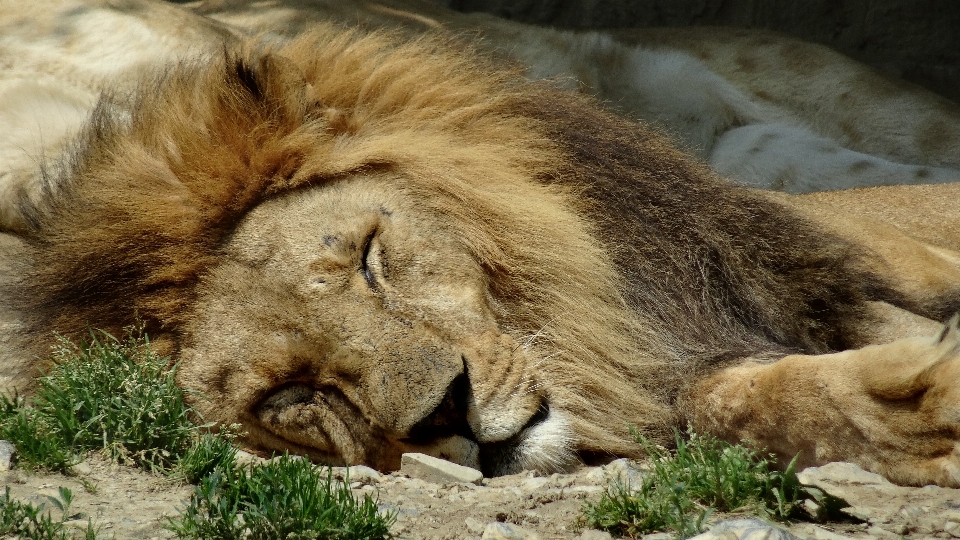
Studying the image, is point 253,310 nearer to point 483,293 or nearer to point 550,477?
point 483,293

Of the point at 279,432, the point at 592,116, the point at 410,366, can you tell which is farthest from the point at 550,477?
the point at 592,116

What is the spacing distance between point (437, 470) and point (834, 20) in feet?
22.6

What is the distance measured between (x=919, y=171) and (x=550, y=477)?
14.1ft

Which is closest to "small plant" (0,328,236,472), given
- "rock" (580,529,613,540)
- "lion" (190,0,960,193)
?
"rock" (580,529,613,540)

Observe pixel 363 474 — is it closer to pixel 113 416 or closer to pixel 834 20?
pixel 113 416

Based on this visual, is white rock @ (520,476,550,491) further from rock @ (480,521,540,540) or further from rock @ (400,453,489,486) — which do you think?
rock @ (480,521,540,540)

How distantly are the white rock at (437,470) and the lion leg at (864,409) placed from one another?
29.4 inches

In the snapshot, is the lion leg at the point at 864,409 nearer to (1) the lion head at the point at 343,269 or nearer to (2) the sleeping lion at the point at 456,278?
(2) the sleeping lion at the point at 456,278

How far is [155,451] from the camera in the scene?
298 cm

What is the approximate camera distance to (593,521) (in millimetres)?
2576

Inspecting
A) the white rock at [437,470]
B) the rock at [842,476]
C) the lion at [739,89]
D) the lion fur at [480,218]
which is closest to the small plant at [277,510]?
the white rock at [437,470]

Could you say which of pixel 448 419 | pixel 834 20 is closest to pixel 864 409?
pixel 448 419

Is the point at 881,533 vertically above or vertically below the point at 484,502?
above

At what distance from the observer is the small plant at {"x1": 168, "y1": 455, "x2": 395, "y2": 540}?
2424 millimetres
